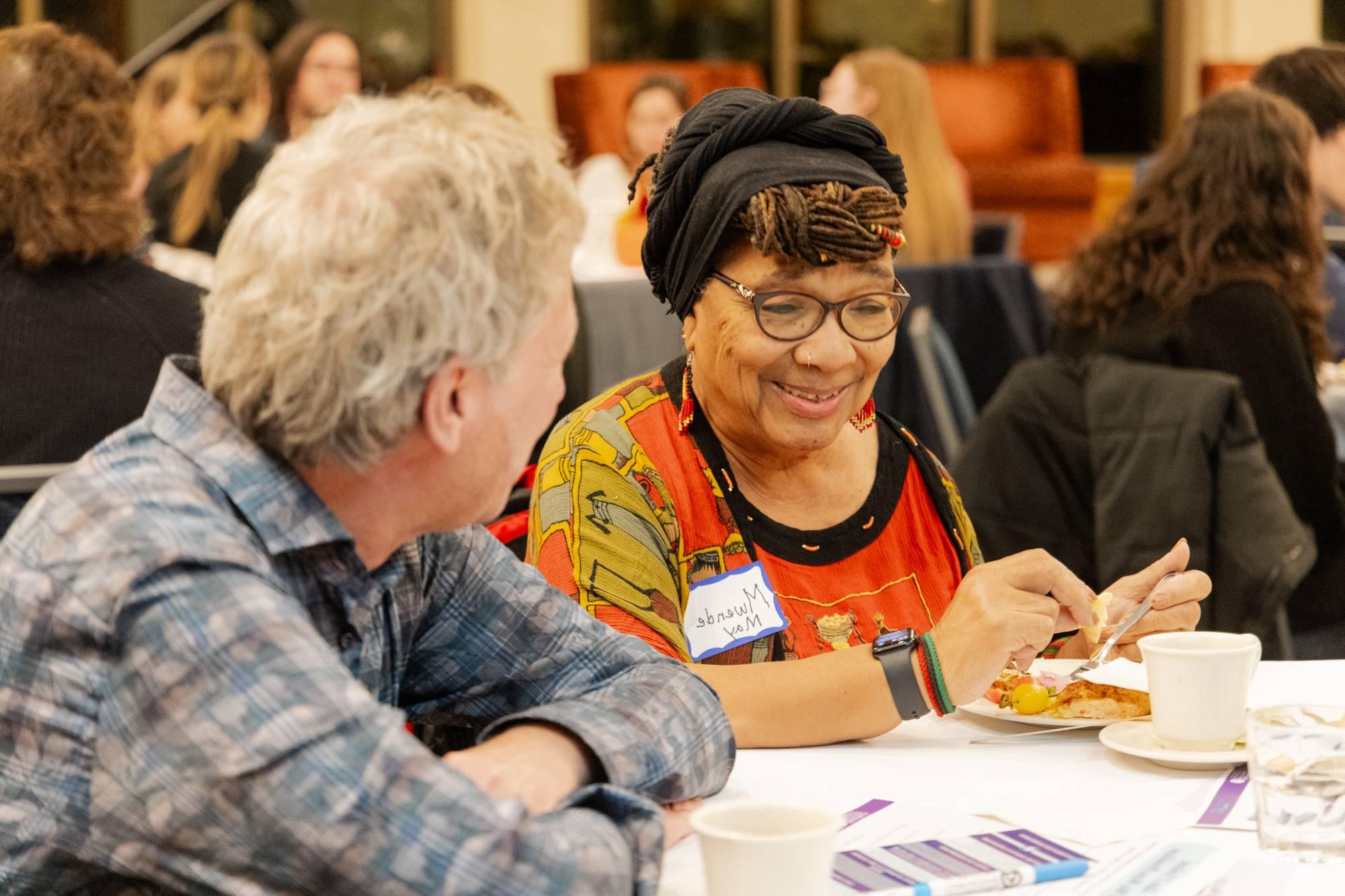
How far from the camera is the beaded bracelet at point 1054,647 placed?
1.76 metres

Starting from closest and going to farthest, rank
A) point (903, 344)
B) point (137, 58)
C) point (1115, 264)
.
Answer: point (1115, 264) < point (903, 344) < point (137, 58)

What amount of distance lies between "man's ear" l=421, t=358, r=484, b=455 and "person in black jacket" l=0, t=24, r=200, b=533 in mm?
1653

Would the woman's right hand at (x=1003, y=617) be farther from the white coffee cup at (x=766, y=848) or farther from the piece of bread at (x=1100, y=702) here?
the white coffee cup at (x=766, y=848)

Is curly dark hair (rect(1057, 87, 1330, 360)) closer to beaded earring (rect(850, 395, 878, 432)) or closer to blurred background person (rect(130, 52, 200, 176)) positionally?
beaded earring (rect(850, 395, 878, 432))

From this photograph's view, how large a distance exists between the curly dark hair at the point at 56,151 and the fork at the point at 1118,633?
183cm

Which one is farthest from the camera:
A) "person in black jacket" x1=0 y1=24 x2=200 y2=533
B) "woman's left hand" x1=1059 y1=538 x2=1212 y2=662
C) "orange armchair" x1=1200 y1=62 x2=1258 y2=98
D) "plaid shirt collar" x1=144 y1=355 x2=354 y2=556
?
"orange armchair" x1=1200 y1=62 x2=1258 y2=98

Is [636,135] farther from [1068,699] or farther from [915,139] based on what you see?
[1068,699]

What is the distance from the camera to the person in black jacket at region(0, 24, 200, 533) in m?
2.56

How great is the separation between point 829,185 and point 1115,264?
1756 millimetres

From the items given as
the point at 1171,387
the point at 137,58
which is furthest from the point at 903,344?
the point at 137,58

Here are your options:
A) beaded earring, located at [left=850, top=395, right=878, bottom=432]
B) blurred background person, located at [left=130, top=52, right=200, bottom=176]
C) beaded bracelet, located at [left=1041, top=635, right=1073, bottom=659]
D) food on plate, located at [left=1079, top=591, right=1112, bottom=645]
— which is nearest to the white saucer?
food on plate, located at [left=1079, top=591, right=1112, bottom=645]

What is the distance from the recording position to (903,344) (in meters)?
4.85

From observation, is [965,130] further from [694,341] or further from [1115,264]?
[694,341]

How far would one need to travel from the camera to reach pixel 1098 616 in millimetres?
1545
